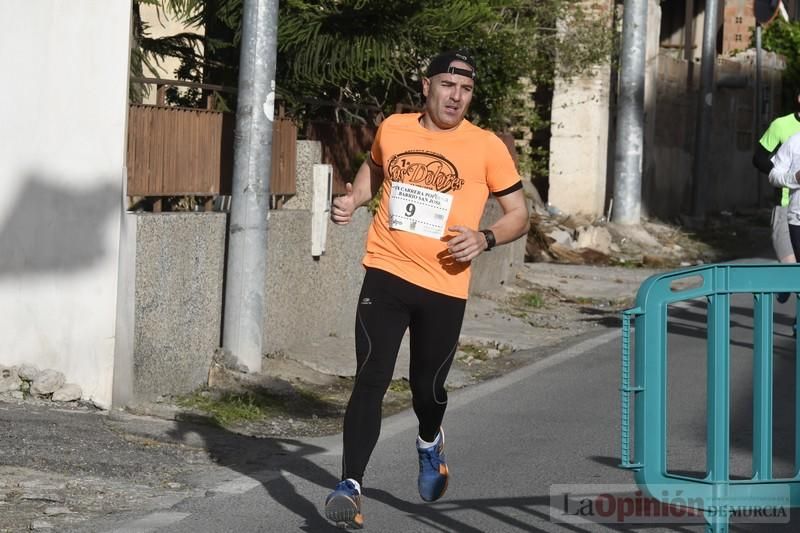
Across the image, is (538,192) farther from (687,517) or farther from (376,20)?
(687,517)

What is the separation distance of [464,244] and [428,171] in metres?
0.38

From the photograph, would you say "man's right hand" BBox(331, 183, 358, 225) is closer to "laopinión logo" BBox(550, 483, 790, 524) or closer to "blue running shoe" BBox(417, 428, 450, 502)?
"blue running shoe" BBox(417, 428, 450, 502)

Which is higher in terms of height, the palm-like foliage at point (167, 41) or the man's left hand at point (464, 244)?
Result: the palm-like foliage at point (167, 41)

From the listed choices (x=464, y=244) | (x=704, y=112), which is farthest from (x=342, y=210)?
(x=704, y=112)

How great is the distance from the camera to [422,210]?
236 inches

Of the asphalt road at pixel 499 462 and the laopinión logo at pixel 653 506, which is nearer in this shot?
the laopinión logo at pixel 653 506

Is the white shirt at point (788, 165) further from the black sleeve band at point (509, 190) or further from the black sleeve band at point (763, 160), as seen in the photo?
the black sleeve band at point (509, 190)

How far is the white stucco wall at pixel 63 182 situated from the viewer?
28.2 ft

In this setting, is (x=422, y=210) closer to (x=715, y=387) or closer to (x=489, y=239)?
(x=489, y=239)

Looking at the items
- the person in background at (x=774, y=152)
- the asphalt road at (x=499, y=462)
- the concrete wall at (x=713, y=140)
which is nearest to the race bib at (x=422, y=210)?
the asphalt road at (x=499, y=462)

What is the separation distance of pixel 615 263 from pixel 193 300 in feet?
37.9

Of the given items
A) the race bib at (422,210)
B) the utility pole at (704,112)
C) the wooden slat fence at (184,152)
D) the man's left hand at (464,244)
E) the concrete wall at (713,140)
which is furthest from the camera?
the concrete wall at (713,140)

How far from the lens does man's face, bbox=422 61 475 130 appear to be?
20.0 feet

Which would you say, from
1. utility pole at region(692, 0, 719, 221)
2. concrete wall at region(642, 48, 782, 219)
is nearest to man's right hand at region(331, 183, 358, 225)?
concrete wall at region(642, 48, 782, 219)
